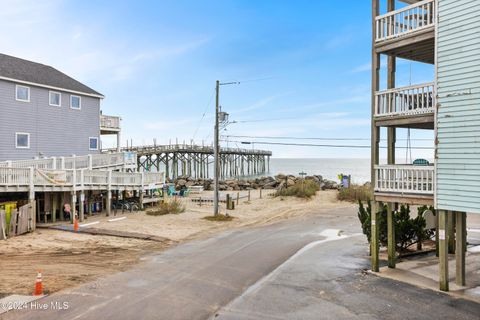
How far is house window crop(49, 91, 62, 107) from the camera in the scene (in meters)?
32.6

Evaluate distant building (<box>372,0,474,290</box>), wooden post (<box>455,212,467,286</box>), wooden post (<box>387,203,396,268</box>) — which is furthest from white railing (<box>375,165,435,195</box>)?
wooden post (<box>455,212,467,286</box>)

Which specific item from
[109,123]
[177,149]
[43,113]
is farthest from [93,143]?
[177,149]

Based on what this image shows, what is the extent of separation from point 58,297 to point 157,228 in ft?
42.6

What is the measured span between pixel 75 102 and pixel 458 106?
30.3m

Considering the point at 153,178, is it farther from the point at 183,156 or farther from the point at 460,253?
the point at 183,156

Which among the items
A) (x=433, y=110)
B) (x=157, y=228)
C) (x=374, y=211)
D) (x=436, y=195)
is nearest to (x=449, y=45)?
(x=433, y=110)

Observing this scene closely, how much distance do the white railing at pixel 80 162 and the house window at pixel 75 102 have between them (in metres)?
5.26

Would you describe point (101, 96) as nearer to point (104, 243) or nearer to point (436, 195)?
point (104, 243)

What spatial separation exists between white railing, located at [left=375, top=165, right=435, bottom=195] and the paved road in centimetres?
311

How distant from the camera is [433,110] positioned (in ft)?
43.0

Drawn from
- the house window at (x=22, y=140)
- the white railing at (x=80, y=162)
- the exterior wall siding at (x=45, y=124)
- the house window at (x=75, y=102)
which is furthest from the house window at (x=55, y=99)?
the white railing at (x=80, y=162)

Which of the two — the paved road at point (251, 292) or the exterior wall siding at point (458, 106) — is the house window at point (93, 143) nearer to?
the paved road at point (251, 292)

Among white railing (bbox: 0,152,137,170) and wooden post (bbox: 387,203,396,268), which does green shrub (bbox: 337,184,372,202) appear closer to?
white railing (bbox: 0,152,137,170)

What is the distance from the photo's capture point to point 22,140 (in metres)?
30.5
